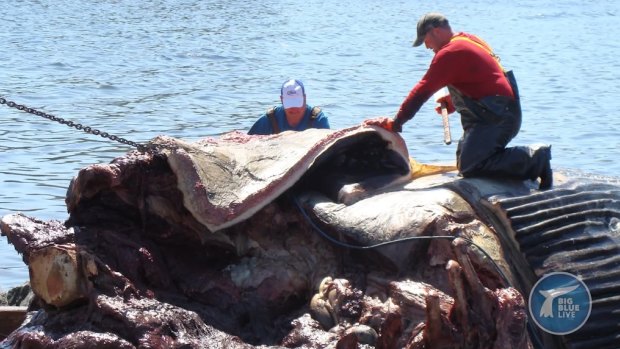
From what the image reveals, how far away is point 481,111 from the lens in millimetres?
7141

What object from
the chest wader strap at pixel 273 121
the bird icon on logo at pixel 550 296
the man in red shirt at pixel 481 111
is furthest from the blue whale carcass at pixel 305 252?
the chest wader strap at pixel 273 121

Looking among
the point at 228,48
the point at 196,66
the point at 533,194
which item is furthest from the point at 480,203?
the point at 228,48

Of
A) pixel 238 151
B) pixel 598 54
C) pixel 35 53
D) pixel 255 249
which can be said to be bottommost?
pixel 598 54

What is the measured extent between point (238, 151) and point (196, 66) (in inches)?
491

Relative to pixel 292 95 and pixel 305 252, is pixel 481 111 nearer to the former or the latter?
pixel 305 252

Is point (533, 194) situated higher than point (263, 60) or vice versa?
point (533, 194)

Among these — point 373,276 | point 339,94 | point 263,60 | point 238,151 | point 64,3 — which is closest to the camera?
point 373,276


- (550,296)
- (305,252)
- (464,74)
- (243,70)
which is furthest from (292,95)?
(243,70)

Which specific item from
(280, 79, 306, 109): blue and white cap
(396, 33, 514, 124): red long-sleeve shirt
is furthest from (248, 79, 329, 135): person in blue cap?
(396, 33, 514, 124): red long-sleeve shirt

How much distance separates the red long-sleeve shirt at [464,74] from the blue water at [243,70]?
455 centimetres

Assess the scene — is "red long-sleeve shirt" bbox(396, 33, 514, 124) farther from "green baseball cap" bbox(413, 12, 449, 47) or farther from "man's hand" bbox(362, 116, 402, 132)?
"green baseball cap" bbox(413, 12, 449, 47)

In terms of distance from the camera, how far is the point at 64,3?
25.7 metres

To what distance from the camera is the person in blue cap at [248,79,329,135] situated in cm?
935

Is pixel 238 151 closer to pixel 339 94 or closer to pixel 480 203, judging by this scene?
pixel 480 203
